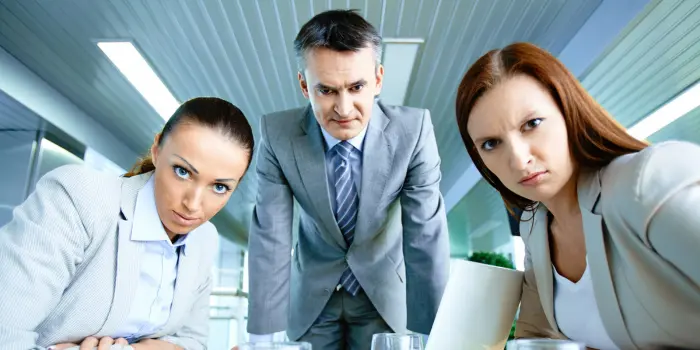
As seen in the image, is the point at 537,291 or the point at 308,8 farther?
the point at 308,8

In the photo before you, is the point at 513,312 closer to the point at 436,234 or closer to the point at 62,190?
the point at 436,234

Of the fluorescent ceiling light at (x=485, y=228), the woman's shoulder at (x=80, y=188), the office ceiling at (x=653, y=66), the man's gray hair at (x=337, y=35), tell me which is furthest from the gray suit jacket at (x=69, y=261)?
the fluorescent ceiling light at (x=485, y=228)

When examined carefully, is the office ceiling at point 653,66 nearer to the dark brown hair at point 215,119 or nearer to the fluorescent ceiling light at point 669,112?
the fluorescent ceiling light at point 669,112

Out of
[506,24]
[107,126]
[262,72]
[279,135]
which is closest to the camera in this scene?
[279,135]

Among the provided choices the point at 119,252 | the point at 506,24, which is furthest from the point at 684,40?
the point at 119,252

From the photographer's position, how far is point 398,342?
34.8 inches

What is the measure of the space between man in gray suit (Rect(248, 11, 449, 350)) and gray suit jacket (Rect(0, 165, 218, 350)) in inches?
19.7

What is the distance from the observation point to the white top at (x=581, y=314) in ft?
3.70

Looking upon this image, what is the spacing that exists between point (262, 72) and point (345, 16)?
3089 mm

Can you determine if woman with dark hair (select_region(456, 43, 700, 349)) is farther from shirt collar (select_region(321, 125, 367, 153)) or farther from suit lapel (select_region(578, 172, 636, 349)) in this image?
shirt collar (select_region(321, 125, 367, 153))

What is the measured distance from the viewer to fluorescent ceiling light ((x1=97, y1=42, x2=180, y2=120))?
4219mm

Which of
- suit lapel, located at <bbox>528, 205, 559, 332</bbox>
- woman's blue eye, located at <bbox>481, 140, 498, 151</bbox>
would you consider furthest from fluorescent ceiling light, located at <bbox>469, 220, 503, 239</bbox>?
woman's blue eye, located at <bbox>481, 140, 498, 151</bbox>

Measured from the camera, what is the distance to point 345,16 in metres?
1.68

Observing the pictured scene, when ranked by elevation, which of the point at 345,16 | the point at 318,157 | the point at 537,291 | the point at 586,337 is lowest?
the point at 586,337
